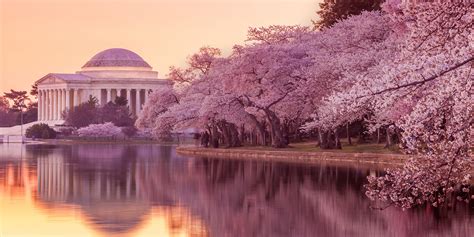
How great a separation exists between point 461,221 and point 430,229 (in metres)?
1.65

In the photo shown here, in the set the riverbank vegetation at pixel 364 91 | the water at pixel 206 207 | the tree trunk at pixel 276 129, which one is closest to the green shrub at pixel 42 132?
the riverbank vegetation at pixel 364 91

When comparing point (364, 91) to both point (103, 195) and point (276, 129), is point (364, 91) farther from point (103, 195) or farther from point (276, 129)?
point (276, 129)

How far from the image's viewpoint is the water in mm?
22266

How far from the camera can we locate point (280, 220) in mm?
24266

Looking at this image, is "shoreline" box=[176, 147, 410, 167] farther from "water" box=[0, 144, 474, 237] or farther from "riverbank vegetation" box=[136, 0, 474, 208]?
"water" box=[0, 144, 474, 237]

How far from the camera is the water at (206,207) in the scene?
73.0 feet

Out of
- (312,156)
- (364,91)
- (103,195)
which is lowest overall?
(103,195)

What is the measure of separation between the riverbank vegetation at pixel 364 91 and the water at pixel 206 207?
1.02 meters

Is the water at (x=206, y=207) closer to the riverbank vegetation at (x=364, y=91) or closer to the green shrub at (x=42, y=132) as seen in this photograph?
the riverbank vegetation at (x=364, y=91)

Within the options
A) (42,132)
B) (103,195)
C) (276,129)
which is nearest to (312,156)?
(276,129)

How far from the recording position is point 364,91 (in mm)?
14633

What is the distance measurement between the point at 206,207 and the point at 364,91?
1370cm

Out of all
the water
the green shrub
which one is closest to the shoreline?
the water

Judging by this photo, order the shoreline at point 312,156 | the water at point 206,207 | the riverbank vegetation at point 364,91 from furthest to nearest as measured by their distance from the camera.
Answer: the shoreline at point 312,156
the water at point 206,207
the riverbank vegetation at point 364,91
